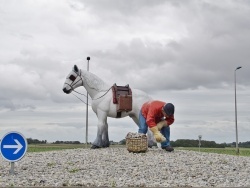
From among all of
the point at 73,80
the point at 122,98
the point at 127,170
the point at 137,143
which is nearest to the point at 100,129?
the point at 122,98

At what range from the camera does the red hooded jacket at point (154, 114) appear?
15.3m

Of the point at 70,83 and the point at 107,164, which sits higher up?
the point at 70,83

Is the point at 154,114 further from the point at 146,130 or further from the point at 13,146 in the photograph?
the point at 13,146

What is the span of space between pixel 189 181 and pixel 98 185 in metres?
2.31

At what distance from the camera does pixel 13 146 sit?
11234mm

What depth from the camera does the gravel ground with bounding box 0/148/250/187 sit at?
34.6 ft

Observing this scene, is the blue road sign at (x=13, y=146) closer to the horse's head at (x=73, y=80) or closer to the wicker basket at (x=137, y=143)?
the wicker basket at (x=137, y=143)

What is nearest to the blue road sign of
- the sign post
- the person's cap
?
the sign post

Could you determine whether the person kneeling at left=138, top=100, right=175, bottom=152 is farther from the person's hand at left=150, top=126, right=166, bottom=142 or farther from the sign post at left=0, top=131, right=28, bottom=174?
the sign post at left=0, top=131, right=28, bottom=174

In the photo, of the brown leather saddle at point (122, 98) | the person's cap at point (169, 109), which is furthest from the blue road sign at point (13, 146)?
the brown leather saddle at point (122, 98)

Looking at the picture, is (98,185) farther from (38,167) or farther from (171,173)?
(38,167)

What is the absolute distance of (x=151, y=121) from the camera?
50.1 feet

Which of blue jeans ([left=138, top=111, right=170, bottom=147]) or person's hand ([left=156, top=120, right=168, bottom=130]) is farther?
blue jeans ([left=138, top=111, right=170, bottom=147])

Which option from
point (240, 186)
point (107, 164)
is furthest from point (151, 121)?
point (240, 186)
